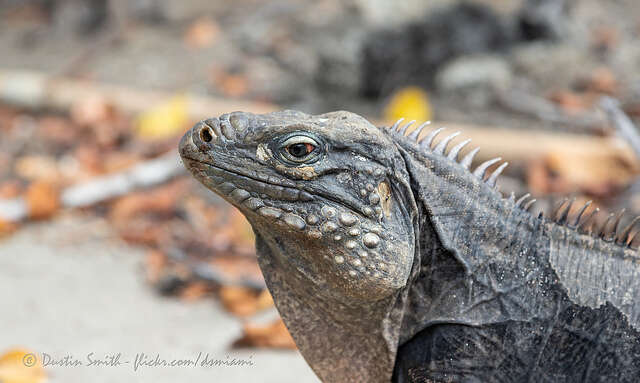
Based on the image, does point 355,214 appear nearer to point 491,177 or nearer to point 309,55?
point 491,177

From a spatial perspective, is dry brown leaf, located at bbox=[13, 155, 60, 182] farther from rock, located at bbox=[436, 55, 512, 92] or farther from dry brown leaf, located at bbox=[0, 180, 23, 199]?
rock, located at bbox=[436, 55, 512, 92]

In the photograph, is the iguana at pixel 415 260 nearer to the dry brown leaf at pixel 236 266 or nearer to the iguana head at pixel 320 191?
the iguana head at pixel 320 191

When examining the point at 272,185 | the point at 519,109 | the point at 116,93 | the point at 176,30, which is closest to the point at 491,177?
the point at 272,185

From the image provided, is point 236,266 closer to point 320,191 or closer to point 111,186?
point 111,186

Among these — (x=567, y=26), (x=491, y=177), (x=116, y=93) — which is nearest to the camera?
(x=491, y=177)

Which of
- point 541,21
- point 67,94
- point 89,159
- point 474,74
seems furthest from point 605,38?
point 67,94

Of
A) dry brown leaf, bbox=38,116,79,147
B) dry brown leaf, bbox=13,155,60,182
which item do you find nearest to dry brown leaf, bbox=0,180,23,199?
dry brown leaf, bbox=13,155,60,182
